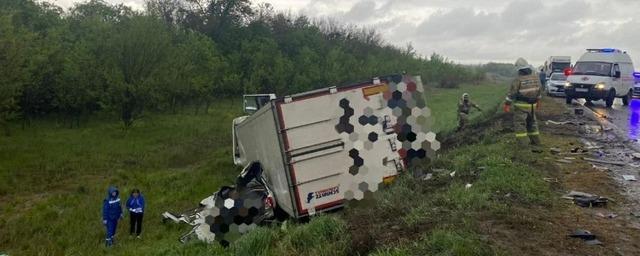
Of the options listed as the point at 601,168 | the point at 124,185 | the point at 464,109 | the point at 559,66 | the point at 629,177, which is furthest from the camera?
the point at 559,66

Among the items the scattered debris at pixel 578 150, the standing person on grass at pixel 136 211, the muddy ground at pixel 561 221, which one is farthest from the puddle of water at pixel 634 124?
the standing person on grass at pixel 136 211

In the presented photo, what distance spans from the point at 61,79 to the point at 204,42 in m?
13.3

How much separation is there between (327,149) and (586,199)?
11.6ft

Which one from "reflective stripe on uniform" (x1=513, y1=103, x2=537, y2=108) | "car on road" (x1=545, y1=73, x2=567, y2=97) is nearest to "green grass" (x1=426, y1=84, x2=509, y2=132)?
"reflective stripe on uniform" (x1=513, y1=103, x2=537, y2=108)

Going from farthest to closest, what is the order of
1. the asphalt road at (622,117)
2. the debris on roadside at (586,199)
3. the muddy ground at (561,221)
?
the asphalt road at (622,117), the debris on roadside at (586,199), the muddy ground at (561,221)

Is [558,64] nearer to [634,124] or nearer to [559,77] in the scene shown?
[559,77]

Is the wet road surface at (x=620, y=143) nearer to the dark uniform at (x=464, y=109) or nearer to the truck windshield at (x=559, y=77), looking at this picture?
the dark uniform at (x=464, y=109)

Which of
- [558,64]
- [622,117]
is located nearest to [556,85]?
[622,117]

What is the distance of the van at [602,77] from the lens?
61.2 feet

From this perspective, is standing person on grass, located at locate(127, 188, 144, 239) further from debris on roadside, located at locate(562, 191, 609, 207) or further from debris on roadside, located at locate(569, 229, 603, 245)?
debris on roadside, located at locate(569, 229, 603, 245)

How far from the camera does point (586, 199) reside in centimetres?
625

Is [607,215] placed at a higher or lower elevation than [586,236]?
lower

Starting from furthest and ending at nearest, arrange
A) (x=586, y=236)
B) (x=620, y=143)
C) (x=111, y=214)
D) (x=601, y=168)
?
(x=620, y=143) → (x=111, y=214) → (x=601, y=168) → (x=586, y=236)

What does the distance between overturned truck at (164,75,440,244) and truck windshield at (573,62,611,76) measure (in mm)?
14284
